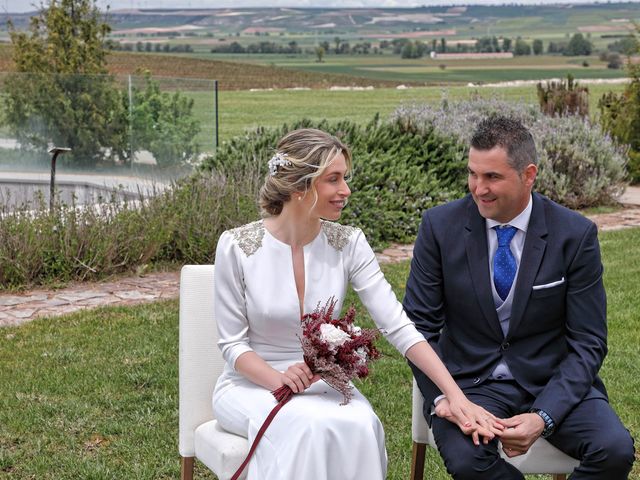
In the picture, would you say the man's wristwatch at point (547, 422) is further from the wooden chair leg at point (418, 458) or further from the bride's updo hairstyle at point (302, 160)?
the bride's updo hairstyle at point (302, 160)

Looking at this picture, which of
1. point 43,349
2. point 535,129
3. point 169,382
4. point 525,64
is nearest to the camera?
point 169,382

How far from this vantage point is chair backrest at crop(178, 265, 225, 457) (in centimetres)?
386

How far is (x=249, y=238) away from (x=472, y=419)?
1045 millimetres

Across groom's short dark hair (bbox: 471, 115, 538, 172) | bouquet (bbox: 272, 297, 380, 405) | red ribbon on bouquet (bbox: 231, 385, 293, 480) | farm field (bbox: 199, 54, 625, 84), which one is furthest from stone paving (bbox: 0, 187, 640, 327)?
farm field (bbox: 199, 54, 625, 84)

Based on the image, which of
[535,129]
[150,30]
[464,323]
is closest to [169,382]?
[464,323]

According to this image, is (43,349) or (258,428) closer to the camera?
(258,428)

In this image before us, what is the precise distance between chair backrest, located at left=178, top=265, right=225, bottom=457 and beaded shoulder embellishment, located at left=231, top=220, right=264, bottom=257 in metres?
0.20

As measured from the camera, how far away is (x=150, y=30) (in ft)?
522

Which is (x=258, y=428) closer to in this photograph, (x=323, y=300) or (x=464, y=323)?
(x=323, y=300)

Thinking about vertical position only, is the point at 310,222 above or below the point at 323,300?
above

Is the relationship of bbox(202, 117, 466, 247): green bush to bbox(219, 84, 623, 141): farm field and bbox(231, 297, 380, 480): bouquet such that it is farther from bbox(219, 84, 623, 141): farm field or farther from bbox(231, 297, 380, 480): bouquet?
bbox(219, 84, 623, 141): farm field

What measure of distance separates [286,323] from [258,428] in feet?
1.42

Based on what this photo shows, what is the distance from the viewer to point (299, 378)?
137 inches

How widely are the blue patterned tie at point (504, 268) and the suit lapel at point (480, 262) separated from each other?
0.04 metres
